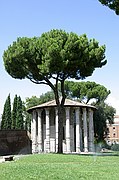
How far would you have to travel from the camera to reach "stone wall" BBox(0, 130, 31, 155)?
3431 centimetres

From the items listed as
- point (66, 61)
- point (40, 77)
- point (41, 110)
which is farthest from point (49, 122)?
point (66, 61)

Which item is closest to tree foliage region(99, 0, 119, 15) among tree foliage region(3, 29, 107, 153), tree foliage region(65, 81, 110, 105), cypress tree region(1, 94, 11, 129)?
tree foliage region(3, 29, 107, 153)

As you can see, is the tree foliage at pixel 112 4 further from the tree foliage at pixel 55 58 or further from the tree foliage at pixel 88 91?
the tree foliage at pixel 88 91

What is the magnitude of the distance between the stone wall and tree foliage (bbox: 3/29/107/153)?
961cm

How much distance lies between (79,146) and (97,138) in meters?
11.2

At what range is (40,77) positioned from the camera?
87.1ft

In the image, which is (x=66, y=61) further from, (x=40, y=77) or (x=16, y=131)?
(x=16, y=131)

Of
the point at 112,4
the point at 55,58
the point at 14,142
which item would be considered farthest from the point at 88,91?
the point at 112,4

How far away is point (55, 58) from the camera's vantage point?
24312mm

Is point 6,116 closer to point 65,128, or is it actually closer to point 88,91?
point 88,91

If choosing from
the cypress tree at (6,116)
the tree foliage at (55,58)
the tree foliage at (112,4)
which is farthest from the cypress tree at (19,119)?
the tree foliage at (112,4)

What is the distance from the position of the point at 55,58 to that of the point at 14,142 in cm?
1434

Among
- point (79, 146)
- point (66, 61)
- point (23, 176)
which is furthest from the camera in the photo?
point (79, 146)

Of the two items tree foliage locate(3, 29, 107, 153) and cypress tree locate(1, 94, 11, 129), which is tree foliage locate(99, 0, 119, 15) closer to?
tree foliage locate(3, 29, 107, 153)
